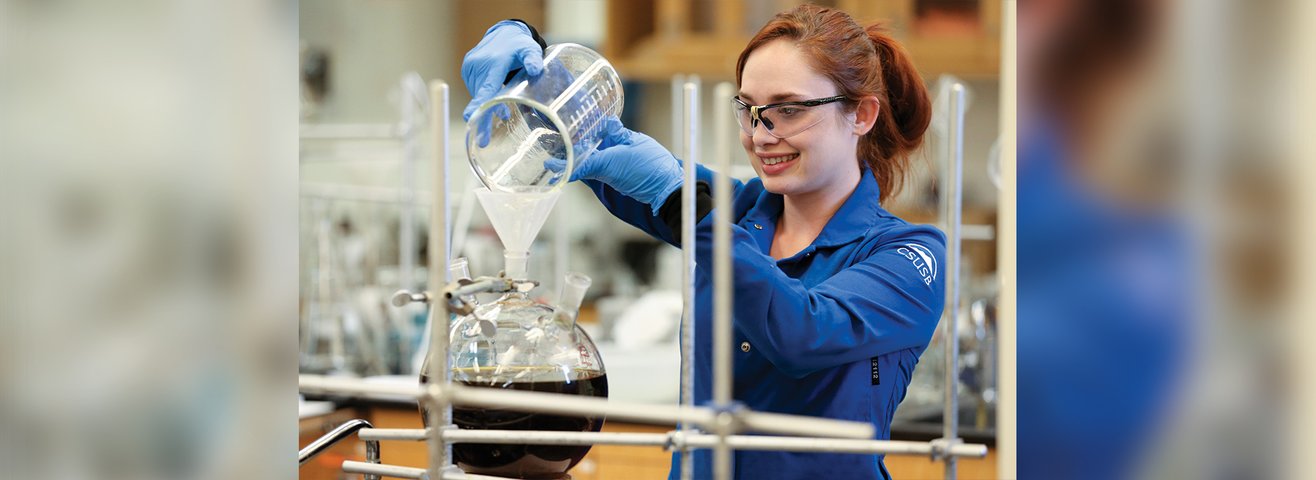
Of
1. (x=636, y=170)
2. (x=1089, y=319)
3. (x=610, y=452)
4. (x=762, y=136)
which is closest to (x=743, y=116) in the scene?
(x=762, y=136)

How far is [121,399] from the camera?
0.65 m

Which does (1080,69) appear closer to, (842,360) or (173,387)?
(842,360)

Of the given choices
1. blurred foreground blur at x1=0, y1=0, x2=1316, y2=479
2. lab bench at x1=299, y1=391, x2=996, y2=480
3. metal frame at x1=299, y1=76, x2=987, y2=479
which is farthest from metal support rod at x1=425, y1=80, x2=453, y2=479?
lab bench at x1=299, y1=391, x2=996, y2=480

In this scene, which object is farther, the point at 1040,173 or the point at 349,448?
the point at 349,448

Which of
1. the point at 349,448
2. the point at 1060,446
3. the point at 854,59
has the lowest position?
the point at 349,448

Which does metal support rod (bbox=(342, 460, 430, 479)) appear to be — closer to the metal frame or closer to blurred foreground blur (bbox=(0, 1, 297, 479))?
the metal frame

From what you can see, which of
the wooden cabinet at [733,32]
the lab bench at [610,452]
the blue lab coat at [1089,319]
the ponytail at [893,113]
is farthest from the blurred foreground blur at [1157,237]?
the wooden cabinet at [733,32]

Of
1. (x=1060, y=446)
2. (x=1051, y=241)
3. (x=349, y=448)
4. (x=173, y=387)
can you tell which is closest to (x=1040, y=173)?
(x=1051, y=241)

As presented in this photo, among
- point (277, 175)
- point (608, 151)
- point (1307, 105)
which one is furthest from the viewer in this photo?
point (608, 151)

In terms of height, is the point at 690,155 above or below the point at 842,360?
above

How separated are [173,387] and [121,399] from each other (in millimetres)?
28

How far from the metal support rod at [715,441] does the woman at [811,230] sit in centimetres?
18

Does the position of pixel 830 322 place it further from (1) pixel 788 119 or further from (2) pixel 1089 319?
(2) pixel 1089 319

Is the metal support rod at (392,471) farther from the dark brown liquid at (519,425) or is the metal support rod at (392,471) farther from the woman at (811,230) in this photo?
the woman at (811,230)
